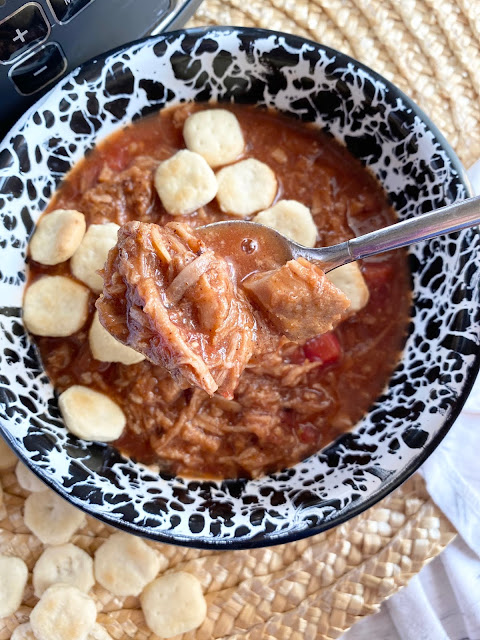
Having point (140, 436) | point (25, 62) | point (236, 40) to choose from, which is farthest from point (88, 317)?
point (236, 40)

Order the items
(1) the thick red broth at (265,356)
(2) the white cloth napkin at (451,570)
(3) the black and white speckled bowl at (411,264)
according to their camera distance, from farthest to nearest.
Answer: (2) the white cloth napkin at (451,570), (1) the thick red broth at (265,356), (3) the black and white speckled bowl at (411,264)

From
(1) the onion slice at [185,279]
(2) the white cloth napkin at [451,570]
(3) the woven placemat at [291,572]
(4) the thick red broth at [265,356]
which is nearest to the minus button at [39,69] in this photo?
(4) the thick red broth at [265,356]

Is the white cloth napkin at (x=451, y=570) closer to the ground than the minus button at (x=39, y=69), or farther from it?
closer to the ground

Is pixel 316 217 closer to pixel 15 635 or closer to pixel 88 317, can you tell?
pixel 88 317

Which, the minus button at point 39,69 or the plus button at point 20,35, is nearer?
the plus button at point 20,35

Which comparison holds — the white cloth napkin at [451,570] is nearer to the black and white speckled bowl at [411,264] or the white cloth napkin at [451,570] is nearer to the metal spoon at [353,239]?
the black and white speckled bowl at [411,264]

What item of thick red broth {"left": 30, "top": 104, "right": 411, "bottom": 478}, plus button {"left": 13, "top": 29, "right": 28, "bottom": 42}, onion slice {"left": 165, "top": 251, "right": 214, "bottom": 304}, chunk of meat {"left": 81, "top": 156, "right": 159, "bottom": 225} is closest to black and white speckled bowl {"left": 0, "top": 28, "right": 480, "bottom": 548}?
thick red broth {"left": 30, "top": 104, "right": 411, "bottom": 478}

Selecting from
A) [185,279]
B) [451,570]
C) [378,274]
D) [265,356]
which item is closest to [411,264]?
[378,274]

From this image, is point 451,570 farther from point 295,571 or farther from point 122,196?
point 122,196
